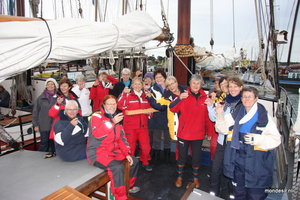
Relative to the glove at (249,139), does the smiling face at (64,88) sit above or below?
above

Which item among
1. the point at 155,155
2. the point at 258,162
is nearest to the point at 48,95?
the point at 155,155

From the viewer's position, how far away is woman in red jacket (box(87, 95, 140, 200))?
2.42 metres

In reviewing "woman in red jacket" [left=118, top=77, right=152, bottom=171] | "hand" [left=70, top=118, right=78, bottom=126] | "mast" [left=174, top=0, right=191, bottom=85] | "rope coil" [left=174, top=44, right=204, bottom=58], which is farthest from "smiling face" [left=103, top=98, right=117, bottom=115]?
"mast" [left=174, top=0, right=191, bottom=85]

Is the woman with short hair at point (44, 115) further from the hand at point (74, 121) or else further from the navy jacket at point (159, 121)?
the navy jacket at point (159, 121)

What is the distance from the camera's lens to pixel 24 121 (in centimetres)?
462

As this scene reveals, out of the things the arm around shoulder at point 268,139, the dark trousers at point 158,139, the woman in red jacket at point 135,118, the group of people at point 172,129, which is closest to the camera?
the arm around shoulder at point 268,139

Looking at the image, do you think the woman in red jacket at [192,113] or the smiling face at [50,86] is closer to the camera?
the woman in red jacket at [192,113]

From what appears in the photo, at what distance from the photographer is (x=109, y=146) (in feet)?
8.37

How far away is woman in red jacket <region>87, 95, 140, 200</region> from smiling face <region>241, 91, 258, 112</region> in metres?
1.32

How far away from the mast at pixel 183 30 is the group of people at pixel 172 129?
0.78 m

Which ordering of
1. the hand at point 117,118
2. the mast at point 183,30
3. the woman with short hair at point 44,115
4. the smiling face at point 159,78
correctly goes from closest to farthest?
the hand at point 117,118 → the woman with short hair at point 44,115 → the smiling face at point 159,78 → the mast at point 183,30

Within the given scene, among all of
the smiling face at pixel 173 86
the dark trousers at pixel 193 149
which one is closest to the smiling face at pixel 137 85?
the smiling face at pixel 173 86

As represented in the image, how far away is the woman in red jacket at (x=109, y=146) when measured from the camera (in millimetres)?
2420

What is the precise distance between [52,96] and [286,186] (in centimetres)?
345
